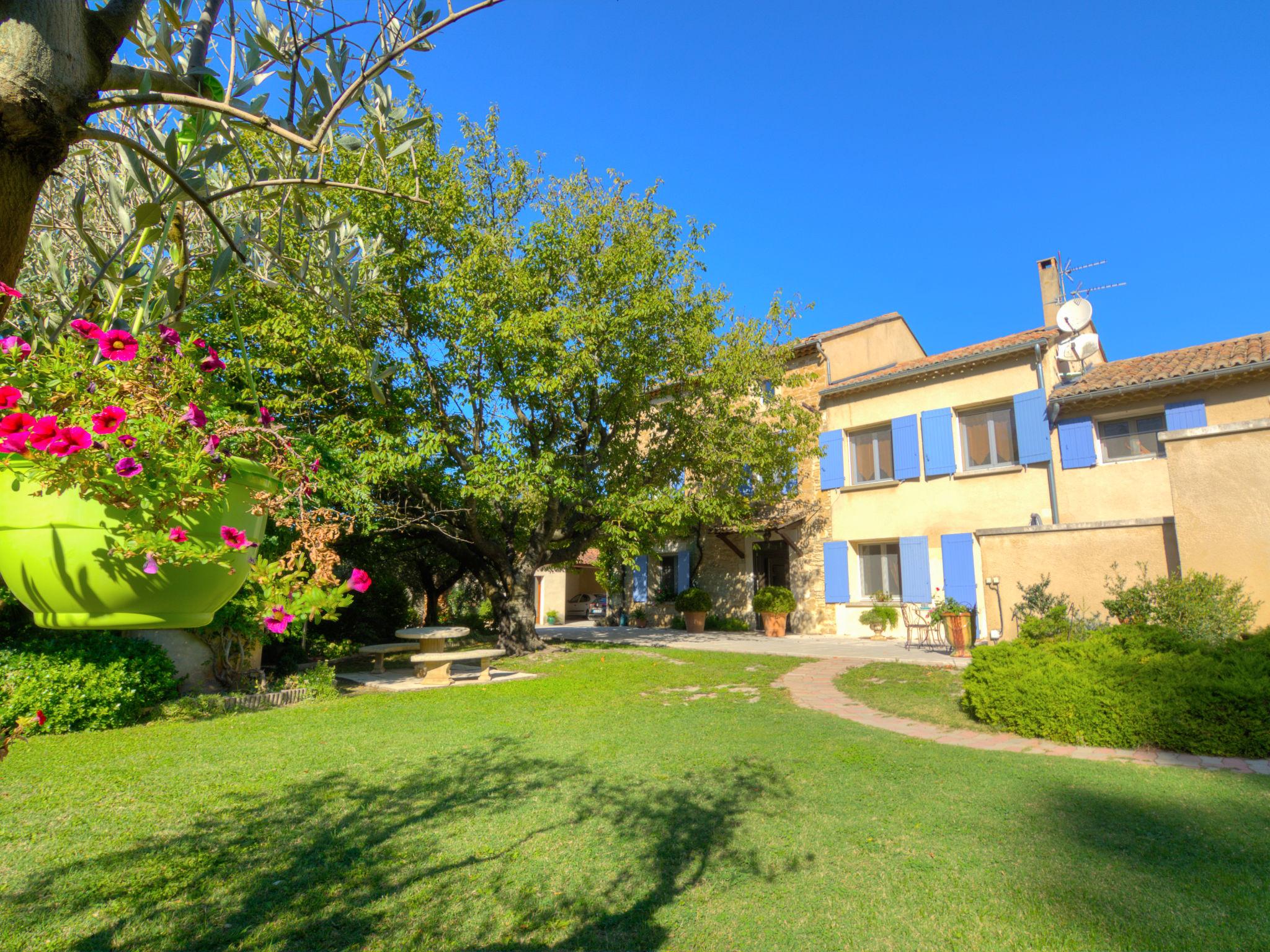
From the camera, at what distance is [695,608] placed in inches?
795

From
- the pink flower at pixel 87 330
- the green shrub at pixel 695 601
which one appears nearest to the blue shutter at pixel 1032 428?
the green shrub at pixel 695 601

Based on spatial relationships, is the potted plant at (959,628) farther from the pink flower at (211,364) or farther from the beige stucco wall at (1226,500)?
the pink flower at (211,364)

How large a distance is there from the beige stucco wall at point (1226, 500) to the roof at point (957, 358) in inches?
255

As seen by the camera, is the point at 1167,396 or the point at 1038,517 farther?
the point at 1038,517

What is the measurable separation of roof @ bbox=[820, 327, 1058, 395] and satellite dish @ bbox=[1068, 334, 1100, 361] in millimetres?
425

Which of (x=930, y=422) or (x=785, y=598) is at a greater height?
(x=930, y=422)

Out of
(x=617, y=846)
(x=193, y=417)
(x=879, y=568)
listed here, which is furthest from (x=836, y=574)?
(x=193, y=417)

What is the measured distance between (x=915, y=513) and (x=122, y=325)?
16987 mm

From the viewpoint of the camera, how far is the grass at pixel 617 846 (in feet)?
10.6

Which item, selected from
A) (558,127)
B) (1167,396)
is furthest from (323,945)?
(1167,396)

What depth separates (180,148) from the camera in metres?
1.60

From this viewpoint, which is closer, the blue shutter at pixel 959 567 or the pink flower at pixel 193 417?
the pink flower at pixel 193 417

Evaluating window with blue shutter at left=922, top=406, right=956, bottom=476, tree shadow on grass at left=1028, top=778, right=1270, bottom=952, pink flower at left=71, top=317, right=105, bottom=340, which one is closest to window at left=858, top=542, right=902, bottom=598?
window with blue shutter at left=922, top=406, right=956, bottom=476

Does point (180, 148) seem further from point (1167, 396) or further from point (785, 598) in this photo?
point (785, 598)
